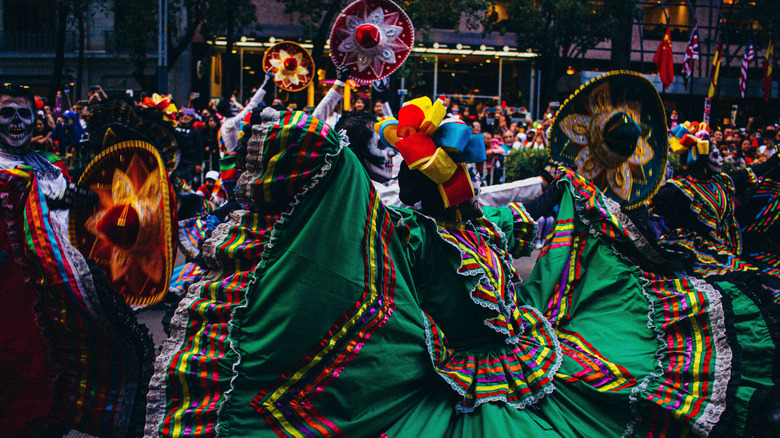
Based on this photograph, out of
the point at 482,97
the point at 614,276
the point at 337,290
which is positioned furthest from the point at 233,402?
the point at 482,97

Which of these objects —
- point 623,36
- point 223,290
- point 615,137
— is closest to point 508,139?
point 623,36

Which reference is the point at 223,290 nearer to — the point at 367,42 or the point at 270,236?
the point at 270,236

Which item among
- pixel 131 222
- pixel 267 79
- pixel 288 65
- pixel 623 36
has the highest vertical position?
pixel 623 36

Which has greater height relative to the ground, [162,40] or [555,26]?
[555,26]

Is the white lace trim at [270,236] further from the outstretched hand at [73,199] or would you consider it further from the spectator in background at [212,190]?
the spectator in background at [212,190]

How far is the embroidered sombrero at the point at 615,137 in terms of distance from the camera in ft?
11.5

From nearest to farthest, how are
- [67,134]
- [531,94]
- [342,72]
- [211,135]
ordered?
1. [342,72]
2. [211,135]
3. [67,134]
4. [531,94]

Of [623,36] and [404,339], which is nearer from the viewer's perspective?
[404,339]

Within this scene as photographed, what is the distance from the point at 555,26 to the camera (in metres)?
18.4

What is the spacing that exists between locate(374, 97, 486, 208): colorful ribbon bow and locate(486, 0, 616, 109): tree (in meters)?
14.8

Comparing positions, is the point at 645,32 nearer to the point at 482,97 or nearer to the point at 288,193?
the point at 482,97

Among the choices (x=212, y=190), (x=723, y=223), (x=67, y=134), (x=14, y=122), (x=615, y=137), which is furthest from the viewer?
(x=67, y=134)

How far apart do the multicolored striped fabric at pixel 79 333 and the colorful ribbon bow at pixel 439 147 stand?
1.19 m

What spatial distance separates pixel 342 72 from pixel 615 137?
133 inches
